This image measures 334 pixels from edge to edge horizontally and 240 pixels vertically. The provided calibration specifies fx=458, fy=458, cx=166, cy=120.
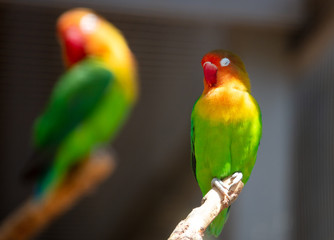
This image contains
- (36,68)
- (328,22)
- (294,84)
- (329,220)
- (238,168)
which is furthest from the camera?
(36,68)

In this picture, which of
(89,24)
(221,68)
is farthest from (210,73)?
(89,24)

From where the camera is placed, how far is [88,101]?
2.90 ft

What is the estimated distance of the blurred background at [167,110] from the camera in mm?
901

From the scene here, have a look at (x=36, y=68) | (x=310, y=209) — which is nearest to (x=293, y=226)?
(x=310, y=209)

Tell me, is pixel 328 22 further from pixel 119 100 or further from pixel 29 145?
pixel 29 145

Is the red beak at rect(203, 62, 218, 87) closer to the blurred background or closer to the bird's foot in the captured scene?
the bird's foot

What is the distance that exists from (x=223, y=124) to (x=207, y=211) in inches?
0.9

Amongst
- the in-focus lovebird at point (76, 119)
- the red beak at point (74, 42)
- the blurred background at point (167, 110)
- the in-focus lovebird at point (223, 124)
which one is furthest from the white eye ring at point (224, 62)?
the in-focus lovebird at point (76, 119)

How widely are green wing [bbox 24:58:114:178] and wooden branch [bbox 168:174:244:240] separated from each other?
73 cm

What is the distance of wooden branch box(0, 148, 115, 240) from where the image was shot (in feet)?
2.99

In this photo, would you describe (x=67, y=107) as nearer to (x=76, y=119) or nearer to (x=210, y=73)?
(x=76, y=119)

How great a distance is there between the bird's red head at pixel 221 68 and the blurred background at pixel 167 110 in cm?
44

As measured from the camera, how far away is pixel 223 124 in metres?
0.12

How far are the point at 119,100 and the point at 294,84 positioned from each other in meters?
0.35
